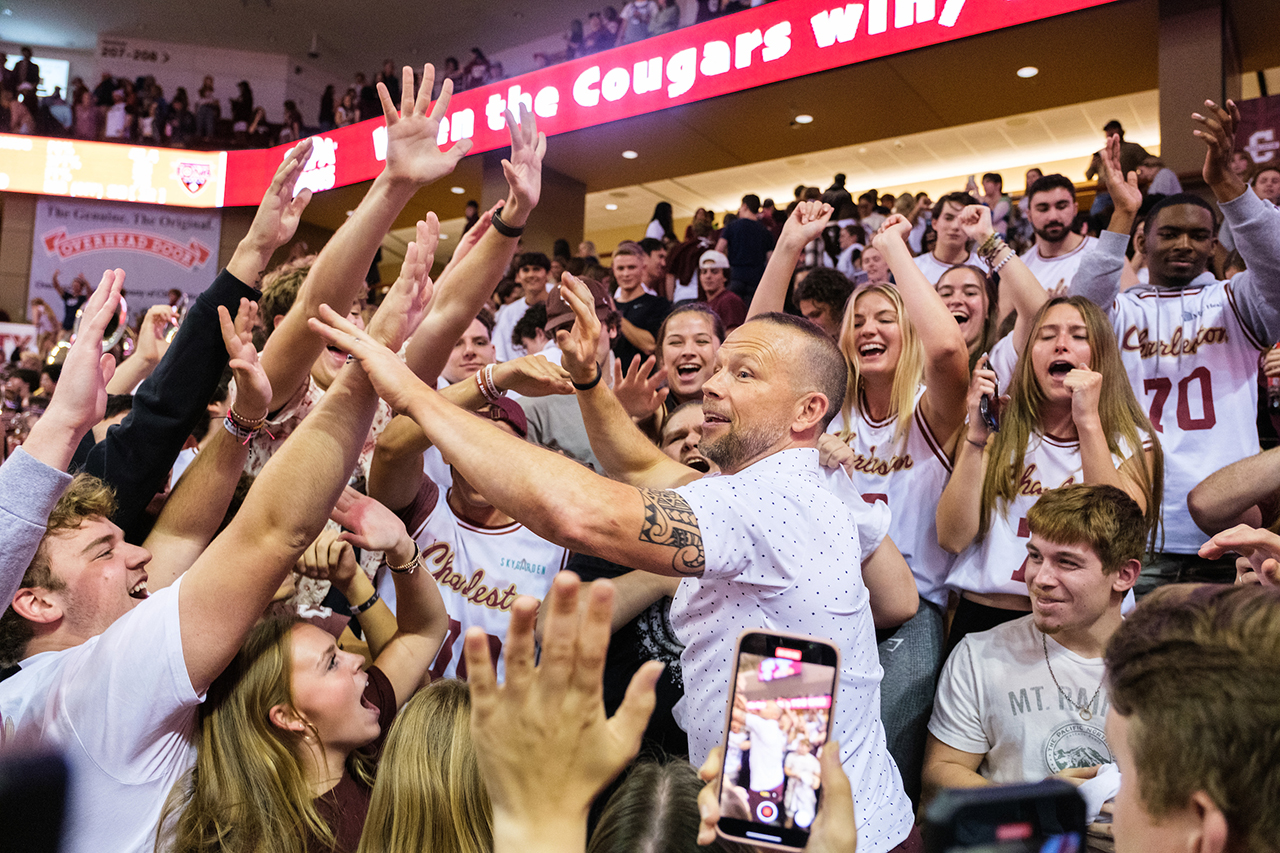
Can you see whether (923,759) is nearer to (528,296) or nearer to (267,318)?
(267,318)

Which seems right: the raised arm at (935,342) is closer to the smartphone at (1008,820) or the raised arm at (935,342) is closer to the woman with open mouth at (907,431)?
the woman with open mouth at (907,431)

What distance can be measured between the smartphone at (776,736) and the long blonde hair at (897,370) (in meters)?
1.92

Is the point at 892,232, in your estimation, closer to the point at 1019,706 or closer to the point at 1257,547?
the point at 1019,706

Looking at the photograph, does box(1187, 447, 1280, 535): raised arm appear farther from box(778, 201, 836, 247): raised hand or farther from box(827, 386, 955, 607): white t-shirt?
box(778, 201, 836, 247): raised hand

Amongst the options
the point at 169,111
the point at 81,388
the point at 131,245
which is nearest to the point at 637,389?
the point at 81,388

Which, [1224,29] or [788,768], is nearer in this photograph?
[788,768]

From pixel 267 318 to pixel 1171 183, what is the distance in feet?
18.4

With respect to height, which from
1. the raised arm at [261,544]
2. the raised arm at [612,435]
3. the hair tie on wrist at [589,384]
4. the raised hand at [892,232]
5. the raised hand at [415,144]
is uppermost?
the raised hand at [892,232]

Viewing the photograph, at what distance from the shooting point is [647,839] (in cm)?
123

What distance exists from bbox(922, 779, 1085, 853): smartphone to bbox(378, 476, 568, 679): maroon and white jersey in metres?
2.06

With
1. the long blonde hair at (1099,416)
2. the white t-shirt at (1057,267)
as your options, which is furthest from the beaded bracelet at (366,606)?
the white t-shirt at (1057,267)

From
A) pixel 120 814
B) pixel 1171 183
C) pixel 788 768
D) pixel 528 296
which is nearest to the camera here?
pixel 788 768

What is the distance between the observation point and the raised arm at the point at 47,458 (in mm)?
1378

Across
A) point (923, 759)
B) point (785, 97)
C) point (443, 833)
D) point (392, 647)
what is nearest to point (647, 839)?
point (443, 833)
